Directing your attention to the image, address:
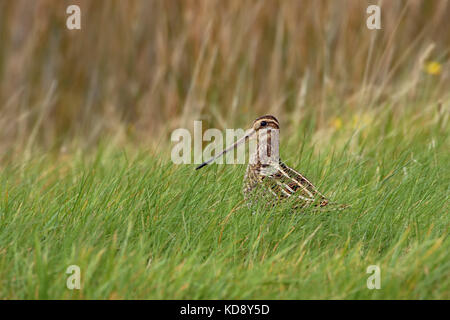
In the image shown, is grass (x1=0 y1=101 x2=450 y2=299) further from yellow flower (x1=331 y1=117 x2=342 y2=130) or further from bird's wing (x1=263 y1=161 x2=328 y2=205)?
yellow flower (x1=331 y1=117 x2=342 y2=130)

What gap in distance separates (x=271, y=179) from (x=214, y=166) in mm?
465

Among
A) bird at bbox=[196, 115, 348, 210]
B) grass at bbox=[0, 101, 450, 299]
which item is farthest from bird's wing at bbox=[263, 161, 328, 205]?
grass at bbox=[0, 101, 450, 299]

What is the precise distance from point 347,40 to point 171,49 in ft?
5.71

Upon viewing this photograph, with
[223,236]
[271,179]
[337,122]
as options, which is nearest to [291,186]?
[271,179]

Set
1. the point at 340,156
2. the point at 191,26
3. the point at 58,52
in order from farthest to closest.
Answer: the point at 58,52 → the point at 191,26 → the point at 340,156

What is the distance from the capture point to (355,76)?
270 inches

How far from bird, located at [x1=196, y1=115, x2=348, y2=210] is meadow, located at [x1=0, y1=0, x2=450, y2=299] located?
100 mm

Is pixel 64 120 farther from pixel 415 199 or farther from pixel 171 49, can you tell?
pixel 415 199

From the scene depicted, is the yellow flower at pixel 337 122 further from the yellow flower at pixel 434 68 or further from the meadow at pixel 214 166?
the yellow flower at pixel 434 68

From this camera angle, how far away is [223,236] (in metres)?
3.58

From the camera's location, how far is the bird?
380 cm

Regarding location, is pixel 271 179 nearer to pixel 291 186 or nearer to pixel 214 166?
pixel 291 186

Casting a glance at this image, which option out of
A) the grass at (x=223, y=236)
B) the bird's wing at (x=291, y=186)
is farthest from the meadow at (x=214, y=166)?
the bird's wing at (x=291, y=186)
